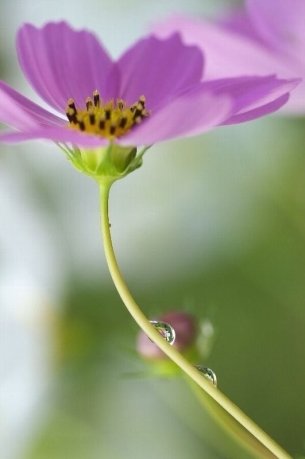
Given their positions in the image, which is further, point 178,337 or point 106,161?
point 178,337

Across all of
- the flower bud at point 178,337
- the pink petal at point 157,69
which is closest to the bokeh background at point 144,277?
the flower bud at point 178,337

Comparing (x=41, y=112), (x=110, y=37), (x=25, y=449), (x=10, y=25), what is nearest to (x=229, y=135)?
(x=110, y=37)

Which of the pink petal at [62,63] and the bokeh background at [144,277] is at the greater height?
the pink petal at [62,63]

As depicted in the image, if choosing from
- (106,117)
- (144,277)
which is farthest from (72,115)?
(144,277)

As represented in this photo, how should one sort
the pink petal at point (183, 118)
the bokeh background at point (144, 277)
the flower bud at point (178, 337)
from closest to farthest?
the pink petal at point (183, 118), the flower bud at point (178, 337), the bokeh background at point (144, 277)

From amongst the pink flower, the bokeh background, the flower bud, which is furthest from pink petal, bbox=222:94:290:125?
the bokeh background

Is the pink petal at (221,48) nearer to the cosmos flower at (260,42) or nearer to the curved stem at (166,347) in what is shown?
the cosmos flower at (260,42)

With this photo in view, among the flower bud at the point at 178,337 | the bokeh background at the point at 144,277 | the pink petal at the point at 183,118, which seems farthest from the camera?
the bokeh background at the point at 144,277

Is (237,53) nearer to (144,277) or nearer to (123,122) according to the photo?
(123,122)
